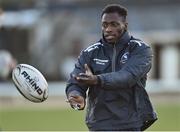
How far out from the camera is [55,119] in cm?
2447

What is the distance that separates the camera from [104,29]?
8.66m

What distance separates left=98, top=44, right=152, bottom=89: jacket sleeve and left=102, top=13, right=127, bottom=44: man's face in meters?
0.27

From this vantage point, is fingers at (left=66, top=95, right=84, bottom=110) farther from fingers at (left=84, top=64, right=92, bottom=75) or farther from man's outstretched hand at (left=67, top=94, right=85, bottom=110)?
fingers at (left=84, top=64, right=92, bottom=75)

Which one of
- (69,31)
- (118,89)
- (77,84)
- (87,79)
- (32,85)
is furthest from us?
(69,31)

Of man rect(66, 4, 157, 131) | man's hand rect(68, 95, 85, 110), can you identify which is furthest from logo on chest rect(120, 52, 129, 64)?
man's hand rect(68, 95, 85, 110)

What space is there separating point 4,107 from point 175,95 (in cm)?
729

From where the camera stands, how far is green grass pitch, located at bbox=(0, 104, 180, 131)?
21.0 m

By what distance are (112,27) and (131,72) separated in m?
0.53

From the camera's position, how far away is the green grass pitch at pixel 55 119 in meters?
21.0

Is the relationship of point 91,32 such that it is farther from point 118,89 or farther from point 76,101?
point 76,101

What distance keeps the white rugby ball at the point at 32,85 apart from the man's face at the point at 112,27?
1094mm

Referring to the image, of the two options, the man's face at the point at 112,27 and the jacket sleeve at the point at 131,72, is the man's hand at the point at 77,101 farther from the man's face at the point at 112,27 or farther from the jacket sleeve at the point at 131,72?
the man's face at the point at 112,27

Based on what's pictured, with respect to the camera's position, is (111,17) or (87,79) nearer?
(87,79)

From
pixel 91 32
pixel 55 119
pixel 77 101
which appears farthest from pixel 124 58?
pixel 91 32
